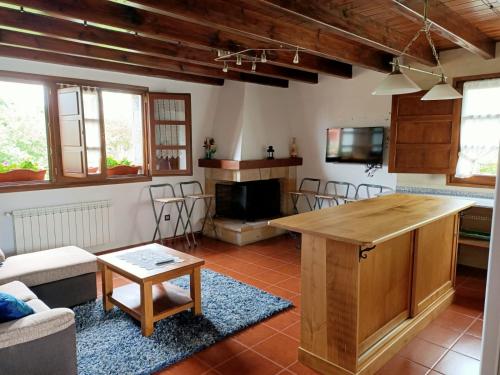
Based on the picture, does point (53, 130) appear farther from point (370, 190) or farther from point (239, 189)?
point (370, 190)

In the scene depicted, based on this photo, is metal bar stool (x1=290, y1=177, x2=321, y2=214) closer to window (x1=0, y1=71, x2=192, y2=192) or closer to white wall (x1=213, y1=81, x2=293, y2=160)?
white wall (x1=213, y1=81, x2=293, y2=160)

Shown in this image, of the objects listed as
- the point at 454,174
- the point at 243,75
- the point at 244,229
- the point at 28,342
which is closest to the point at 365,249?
the point at 28,342

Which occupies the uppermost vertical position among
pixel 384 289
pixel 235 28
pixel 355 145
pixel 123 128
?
pixel 235 28

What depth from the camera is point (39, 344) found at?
1701mm

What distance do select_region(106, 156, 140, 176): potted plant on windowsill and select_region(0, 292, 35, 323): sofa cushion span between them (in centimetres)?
314

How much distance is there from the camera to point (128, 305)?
2.81 metres

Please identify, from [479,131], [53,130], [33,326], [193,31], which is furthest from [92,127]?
[479,131]

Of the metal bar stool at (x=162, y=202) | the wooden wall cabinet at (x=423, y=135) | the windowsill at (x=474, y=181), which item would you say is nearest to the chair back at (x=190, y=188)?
the metal bar stool at (x=162, y=202)

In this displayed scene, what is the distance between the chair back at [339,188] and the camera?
16.9 ft

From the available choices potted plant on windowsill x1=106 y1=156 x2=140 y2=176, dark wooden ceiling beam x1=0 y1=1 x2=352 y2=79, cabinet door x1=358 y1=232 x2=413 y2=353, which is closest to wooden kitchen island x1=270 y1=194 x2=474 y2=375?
cabinet door x1=358 y1=232 x2=413 y2=353

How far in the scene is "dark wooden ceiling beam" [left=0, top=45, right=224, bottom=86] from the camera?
3.57 meters

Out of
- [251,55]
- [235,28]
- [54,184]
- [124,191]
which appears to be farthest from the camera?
[124,191]

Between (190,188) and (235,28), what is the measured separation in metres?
3.11

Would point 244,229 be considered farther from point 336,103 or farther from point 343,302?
point 343,302
